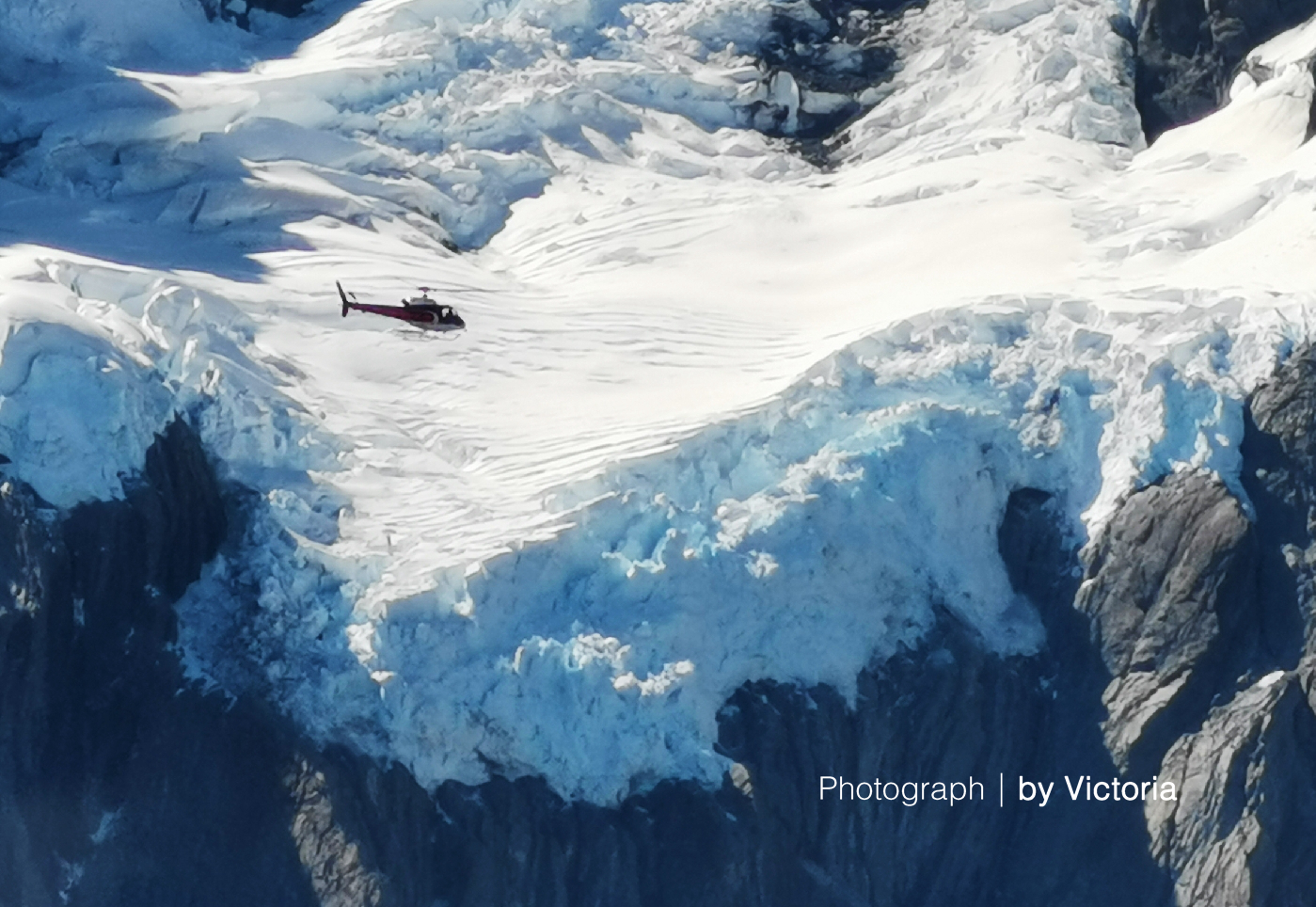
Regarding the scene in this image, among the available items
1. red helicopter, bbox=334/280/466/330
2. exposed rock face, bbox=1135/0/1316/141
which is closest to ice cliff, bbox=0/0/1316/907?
red helicopter, bbox=334/280/466/330

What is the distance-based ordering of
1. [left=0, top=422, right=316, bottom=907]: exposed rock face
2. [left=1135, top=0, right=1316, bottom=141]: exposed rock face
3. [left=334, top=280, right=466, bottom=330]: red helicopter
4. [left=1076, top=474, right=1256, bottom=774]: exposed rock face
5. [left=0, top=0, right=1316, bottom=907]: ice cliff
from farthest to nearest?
[left=1135, top=0, right=1316, bottom=141]: exposed rock face < [left=334, top=280, right=466, bottom=330]: red helicopter < [left=1076, top=474, right=1256, bottom=774]: exposed rock face < [left=0, top=0, right=1316, bottom=907]: ice cliff < [left=0, top=422, right=316, bottom=907]: exposed rock face

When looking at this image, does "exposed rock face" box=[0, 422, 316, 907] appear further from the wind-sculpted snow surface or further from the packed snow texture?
the wind-sculpted snow surface

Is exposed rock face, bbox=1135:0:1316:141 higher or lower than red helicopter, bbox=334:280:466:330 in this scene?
higher

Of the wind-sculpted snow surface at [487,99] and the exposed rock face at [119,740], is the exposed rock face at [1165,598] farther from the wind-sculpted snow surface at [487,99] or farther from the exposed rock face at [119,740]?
the exposed rock face at [119,740]

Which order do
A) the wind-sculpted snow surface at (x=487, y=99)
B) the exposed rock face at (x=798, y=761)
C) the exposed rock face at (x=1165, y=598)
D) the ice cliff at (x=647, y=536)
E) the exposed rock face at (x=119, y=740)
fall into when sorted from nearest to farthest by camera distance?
the exposed rock face at (x=119, y=740), the exposed rock face at (x=798, y=761), the ice cliff at (x=647, y=536), the exposed rock face at (x=1165, y=598), the wind-sculpted snow surface at (x=487, y=99)

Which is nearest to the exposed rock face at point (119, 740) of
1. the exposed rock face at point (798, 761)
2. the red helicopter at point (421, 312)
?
the exposed rock face at point (798, 761)

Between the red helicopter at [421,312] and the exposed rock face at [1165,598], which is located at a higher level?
the red helicopter at [421,312]
